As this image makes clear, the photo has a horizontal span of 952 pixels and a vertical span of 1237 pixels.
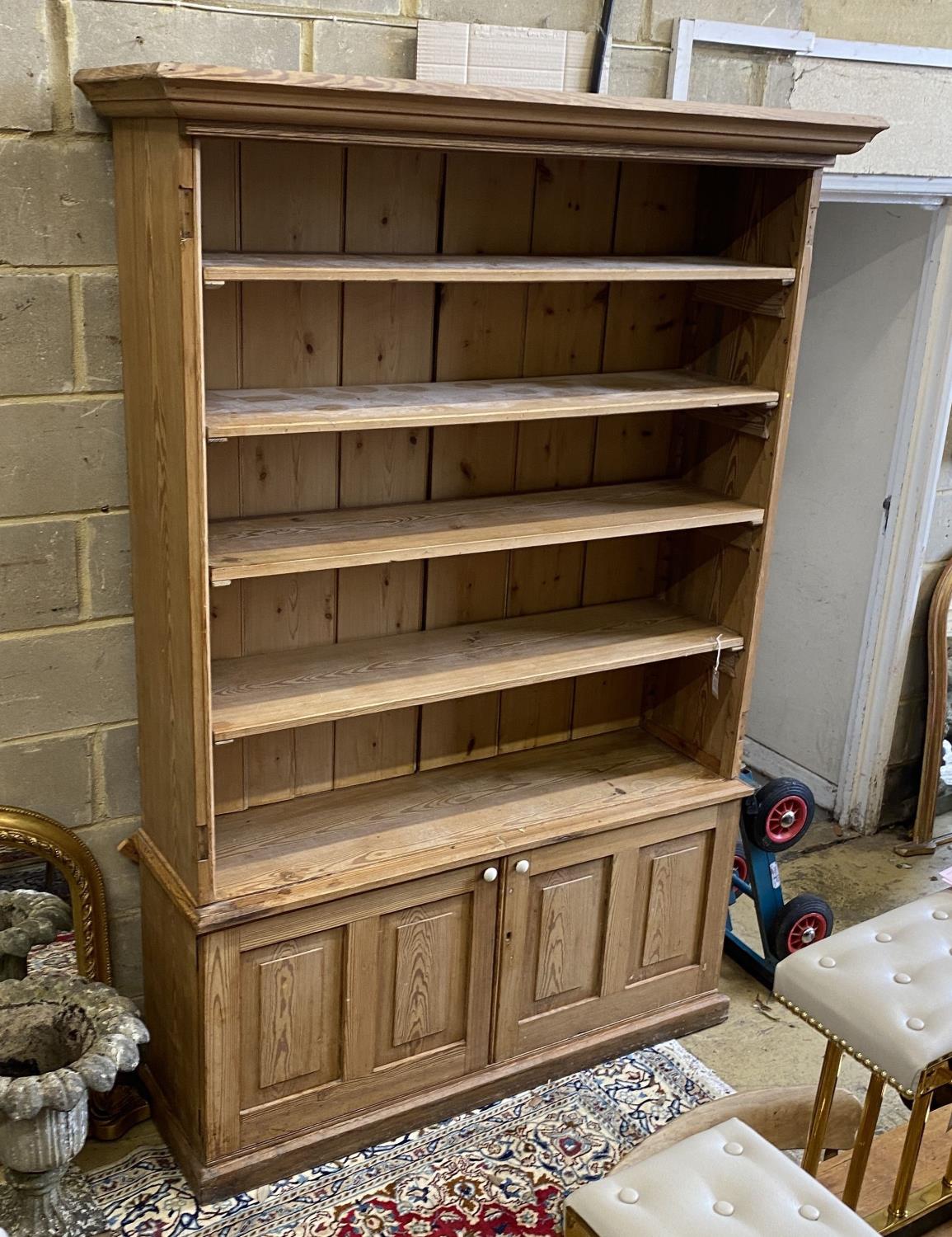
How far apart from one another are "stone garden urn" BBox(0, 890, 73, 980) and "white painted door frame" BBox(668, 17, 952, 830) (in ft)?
8.68

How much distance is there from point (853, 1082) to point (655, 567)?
140 cm

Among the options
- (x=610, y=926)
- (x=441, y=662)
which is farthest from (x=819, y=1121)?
(x=441, y=662)

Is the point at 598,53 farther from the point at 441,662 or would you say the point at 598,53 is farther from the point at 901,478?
the point at 901,478

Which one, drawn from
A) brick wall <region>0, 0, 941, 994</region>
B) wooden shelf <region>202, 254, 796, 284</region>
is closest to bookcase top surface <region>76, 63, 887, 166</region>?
A: brick wall <region>0, 0, 941, 994</region>

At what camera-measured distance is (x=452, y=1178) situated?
2.79 metres

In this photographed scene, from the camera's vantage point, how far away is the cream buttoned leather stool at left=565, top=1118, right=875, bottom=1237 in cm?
192

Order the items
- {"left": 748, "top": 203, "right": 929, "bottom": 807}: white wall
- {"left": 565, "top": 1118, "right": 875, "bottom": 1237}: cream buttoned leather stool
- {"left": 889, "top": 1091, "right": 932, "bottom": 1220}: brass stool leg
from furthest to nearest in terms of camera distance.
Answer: {"left": 748, "top": 203, "right": 929, "bottom": 807}: white wall, {"left": 889, "top": 1091, "right": 932, "bottom": 1220}: brass stool leg, {"left": 565, "top": 1118, "right": 875, "bottom": 1237}: cream buttoned leather stool

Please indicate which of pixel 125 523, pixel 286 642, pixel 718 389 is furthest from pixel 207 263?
pixel 718 389

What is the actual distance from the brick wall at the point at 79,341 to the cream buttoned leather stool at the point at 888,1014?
1.49 metres

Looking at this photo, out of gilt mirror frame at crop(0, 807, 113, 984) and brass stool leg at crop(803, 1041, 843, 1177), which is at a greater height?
gilt mirror frame at crop(0, 807, 113, 984)

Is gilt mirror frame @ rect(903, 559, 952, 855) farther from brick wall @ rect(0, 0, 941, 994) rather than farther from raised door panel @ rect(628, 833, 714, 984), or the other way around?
brick wall @ rect(0, 0, 941, 994)

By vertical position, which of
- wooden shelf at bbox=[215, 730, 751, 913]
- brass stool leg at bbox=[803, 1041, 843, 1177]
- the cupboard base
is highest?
wooden shelf at bbox=[215, 730, 751, 913]

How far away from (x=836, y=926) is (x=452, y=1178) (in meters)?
1.61

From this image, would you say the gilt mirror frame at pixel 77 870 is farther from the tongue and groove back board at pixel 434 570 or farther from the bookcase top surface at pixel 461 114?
the bookcase top surface at pixel 461 114
